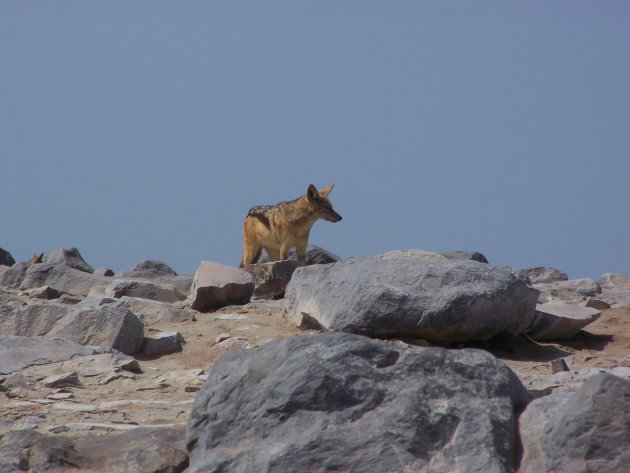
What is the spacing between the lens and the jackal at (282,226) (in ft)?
56.7

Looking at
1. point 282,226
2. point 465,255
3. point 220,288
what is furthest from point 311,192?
point 220,288

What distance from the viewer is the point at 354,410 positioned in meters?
4.96

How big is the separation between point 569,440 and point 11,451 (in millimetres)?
2918

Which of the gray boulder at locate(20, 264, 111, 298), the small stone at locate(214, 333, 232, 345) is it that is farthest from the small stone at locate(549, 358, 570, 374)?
the gray boulder at locate(20, 264, 111, 298)

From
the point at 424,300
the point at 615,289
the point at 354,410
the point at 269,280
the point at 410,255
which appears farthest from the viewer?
the point at 615,289

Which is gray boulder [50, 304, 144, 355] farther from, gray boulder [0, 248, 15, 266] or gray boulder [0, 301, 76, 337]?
gray boulder [0, 248, 15, 266]

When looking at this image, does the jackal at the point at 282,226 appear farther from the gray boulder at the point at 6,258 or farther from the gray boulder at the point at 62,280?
the gray boulder at the point at 6,258

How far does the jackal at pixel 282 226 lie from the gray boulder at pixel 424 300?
7845 millimetres

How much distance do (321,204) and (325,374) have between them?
13098 mm

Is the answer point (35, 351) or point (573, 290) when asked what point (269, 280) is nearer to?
point (573, 290)

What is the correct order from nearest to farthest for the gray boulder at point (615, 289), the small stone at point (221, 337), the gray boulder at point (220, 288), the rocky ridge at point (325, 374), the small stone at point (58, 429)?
the rocky ridge at point (325, 374) → the small stone at point (58, 429) → the small stone at point (221, 337) → the gray boulder at point (220, 288) → the gray boulder at point (615, 289)

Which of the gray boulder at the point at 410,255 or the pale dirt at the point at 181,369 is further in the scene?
the gray boulder at the point at 410,255

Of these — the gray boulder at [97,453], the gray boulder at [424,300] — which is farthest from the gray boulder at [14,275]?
the gray boulder at [97,453]

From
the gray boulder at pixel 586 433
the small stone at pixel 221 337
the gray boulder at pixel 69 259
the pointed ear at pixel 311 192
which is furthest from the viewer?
the gray boulder at pixel 69 259
